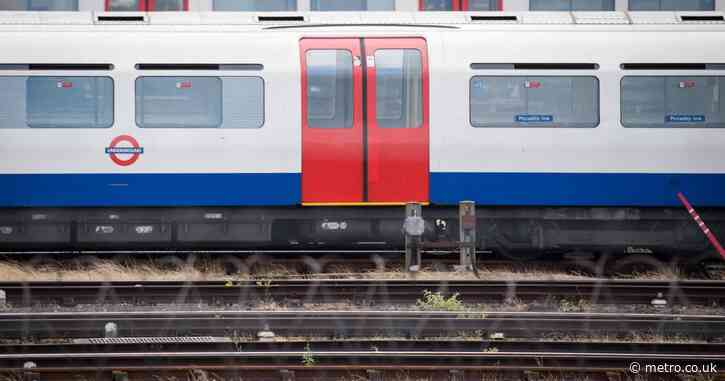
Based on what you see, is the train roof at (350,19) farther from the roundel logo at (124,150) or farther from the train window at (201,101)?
the roundel logo at (124,150)

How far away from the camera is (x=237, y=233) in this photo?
12.4m

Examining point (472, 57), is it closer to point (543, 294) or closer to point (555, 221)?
point (555, 221)

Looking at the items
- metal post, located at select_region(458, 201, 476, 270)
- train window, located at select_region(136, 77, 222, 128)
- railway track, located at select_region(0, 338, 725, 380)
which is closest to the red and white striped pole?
metal post, located at select_region(458, 201, 476, 270)

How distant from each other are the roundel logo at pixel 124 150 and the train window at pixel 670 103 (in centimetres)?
680

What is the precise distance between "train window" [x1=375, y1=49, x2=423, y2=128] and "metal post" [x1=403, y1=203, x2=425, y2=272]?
128 centimetres

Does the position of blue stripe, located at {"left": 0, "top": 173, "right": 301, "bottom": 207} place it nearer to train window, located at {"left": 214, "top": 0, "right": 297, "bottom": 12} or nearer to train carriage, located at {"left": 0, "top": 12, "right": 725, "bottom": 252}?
train carriage, located at {"left": 0, "top": 12, "right": 725, "bottom": 252}

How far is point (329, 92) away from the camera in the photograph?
39.9ft

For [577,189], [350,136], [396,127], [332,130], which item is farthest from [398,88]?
[577,189]

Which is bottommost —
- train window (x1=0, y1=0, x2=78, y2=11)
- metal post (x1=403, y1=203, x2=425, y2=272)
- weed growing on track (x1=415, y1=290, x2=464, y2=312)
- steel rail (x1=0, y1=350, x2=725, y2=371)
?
steel rail (x1=0, y1=350, x2=725, y2=371)

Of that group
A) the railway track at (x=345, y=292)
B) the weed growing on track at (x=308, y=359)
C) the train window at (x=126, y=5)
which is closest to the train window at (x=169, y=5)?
the train window at (x=126, y=5)

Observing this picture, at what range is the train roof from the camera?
12664mm

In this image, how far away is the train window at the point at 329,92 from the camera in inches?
478

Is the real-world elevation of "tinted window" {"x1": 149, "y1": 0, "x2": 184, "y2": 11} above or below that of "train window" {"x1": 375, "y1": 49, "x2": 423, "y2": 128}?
above

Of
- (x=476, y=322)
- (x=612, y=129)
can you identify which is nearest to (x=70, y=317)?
(x=476, y=322)
